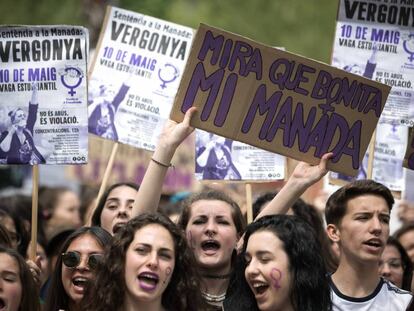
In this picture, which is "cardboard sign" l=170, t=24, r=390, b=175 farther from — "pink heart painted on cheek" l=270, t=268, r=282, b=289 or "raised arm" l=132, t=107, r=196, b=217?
"pink heart painted on cheek" l=270, t=268, r=282, b=289

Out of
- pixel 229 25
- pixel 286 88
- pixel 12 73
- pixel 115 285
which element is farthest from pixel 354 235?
pixel 229 25

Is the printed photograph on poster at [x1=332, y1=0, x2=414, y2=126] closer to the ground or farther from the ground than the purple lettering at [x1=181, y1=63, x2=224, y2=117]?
farther from the ground

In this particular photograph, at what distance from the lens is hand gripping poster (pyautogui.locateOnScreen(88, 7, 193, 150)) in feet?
32.2

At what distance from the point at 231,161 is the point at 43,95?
53.2 inches

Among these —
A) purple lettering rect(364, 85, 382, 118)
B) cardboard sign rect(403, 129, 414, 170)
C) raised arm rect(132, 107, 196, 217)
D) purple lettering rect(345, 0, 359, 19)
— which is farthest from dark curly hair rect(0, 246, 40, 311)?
purple lettering rect(345, 0, 359, 19)

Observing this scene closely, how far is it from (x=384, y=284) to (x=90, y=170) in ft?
36.2

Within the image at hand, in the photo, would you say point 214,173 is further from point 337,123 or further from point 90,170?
point 90,170

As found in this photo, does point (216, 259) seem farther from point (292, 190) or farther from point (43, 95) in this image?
point (43, 95)

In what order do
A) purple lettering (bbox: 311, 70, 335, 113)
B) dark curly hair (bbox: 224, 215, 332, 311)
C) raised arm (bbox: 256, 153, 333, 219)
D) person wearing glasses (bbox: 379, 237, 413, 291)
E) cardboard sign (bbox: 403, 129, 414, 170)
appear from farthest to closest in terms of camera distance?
person wearing glasses (bbox: 379, 237, 413, 291), cardboard sign (bbox: 403, 129, 414, 170), purple lettering (bbox: 311, 70, 335, 113), raised arm (bbox: 256, 153, 333, 219), dark curly hair (bbox: 224, 215, 332, 311)

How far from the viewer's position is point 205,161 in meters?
9.26

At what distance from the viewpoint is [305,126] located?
8.30 m

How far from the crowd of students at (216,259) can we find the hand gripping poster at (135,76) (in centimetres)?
95

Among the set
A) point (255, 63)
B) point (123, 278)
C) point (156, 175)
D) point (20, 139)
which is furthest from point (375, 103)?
point (20, 139)

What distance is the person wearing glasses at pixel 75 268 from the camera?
8.03 m
